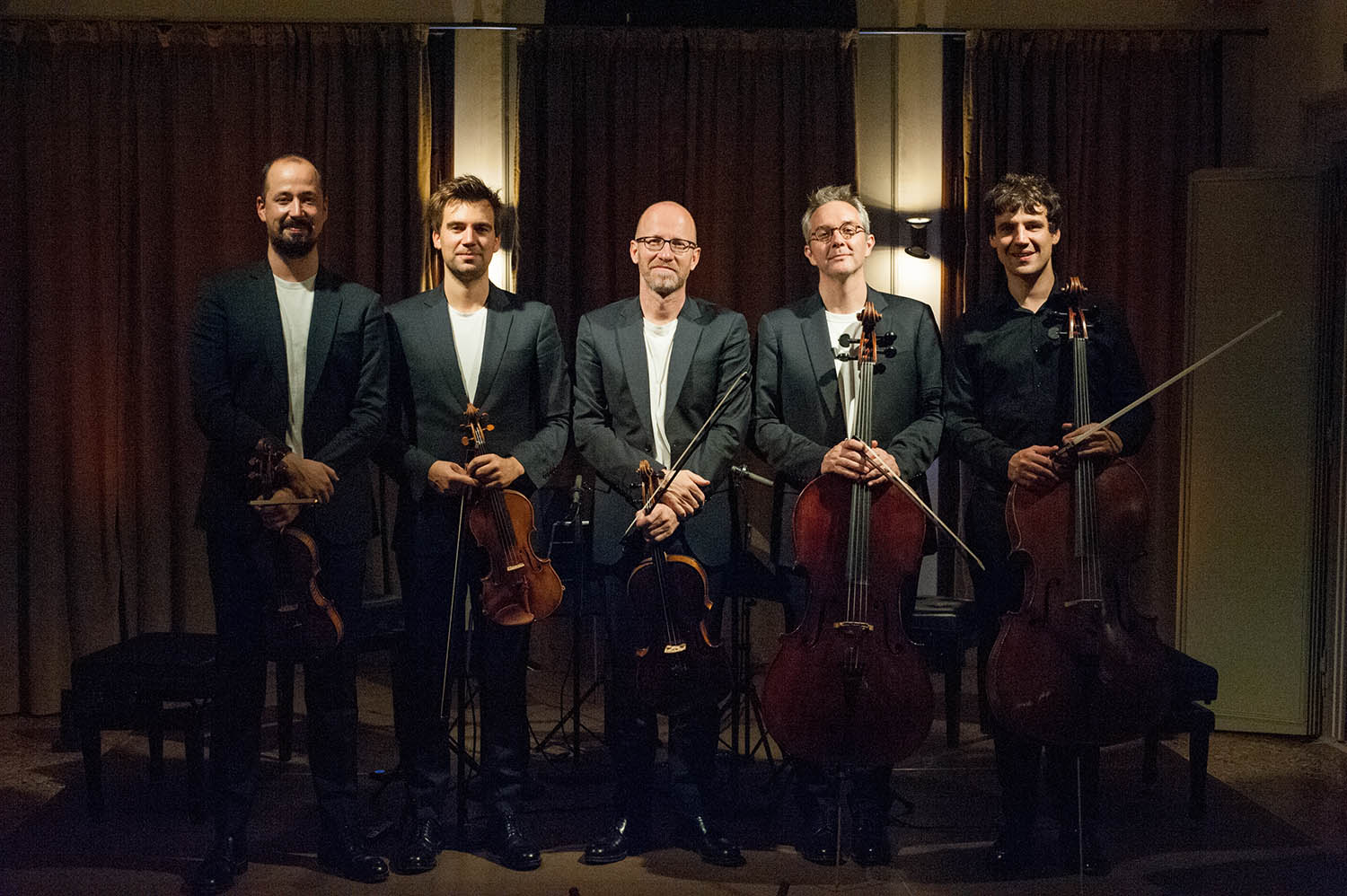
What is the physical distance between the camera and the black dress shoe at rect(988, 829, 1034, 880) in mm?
3207

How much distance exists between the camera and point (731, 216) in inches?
209

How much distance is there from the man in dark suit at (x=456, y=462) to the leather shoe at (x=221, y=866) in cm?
41

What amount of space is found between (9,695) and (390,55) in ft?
9.95

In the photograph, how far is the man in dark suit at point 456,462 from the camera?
325 cm

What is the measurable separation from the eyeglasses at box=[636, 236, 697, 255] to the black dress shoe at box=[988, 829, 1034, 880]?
1.76m

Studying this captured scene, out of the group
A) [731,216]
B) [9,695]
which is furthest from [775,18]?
[9,695]

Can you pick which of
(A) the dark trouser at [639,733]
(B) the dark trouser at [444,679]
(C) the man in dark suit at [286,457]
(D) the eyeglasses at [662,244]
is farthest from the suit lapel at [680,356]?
(C) the man in dark suit at [286,457]

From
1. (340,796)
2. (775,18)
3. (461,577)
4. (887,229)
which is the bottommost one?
(340,796)

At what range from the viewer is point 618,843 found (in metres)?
3.30

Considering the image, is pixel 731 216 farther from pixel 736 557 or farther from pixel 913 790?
pixel 913 790

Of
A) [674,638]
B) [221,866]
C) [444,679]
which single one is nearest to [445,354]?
[444,679]

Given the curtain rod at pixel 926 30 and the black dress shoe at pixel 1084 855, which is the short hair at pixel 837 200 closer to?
the black dress shoe at pixel 1084 855

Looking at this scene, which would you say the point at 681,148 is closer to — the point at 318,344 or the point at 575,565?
the point at 575,565

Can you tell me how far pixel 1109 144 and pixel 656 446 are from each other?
2.98 metres
